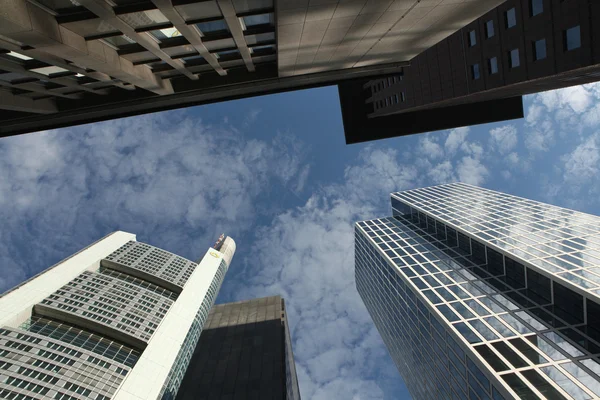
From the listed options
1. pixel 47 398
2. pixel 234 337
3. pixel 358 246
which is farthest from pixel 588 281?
pixel 234 337

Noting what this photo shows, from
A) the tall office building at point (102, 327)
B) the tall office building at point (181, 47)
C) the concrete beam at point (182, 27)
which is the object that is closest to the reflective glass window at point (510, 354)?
the tall office building at point (181, 47)

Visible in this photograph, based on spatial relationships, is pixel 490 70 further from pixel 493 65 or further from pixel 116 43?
pixel 116 43

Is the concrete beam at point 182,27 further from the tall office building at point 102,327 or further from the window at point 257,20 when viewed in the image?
the tall office building at point 102,327

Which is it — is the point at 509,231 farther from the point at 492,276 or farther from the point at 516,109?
the point at 516,109

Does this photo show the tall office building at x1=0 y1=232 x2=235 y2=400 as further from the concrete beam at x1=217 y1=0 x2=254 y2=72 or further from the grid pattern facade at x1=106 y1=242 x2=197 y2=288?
the concrete beam at x1=217 y1=0 x2=254 y2=72

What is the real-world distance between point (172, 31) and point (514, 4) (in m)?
30.6

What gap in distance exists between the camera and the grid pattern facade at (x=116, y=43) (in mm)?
11062

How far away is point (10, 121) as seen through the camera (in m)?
21.9

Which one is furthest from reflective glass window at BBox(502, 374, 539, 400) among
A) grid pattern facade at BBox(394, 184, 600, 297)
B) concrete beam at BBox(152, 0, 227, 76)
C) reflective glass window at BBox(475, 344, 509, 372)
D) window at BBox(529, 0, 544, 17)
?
concrete beam at BBox(152, 0, 227, 76)

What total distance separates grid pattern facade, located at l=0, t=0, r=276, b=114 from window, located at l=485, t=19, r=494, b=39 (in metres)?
25.9

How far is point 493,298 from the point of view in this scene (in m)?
46.0

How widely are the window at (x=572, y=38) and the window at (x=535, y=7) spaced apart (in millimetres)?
3938

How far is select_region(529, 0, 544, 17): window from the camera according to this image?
26.6m

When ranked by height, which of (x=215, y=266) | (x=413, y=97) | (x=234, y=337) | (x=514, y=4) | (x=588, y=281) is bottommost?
(x=234, y=337)
